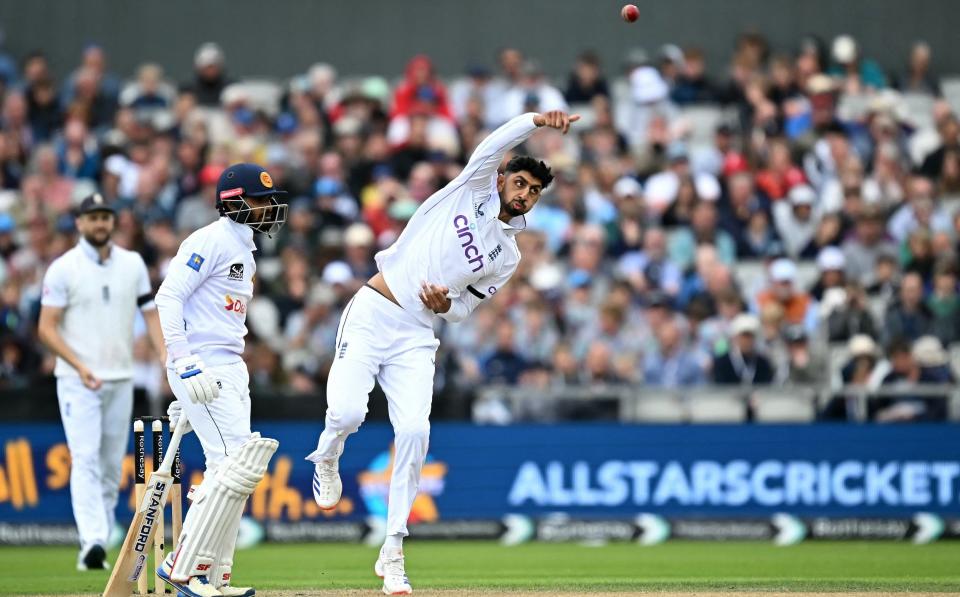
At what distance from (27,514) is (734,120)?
395 inches

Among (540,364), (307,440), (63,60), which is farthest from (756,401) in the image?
(63,60)

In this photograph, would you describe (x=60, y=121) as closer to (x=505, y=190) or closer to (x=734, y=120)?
(x=734, y=120)

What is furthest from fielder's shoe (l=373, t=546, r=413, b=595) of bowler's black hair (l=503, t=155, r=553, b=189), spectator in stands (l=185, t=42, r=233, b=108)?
spectator in stands (l=185, t=42, r=233, b=108)

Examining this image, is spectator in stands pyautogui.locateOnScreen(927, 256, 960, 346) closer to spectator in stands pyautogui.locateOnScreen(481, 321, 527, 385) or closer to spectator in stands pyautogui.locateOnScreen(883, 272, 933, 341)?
spectator in stands pyautogui.locateOnScreen(883, 272, 933, 341)

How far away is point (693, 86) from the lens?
66.1 feet

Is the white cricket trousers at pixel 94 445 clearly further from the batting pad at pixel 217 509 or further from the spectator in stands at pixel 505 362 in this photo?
the spectator in stands at pixel 505 362

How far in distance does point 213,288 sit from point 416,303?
1247 mm

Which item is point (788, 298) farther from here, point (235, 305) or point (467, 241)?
point (235, 305)

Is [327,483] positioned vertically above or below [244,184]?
below

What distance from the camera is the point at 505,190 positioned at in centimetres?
955

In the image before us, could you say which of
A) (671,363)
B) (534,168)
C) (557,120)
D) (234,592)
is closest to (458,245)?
(534,168)

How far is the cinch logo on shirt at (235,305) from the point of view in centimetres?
909

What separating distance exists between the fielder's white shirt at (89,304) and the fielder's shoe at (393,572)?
3.31 meters

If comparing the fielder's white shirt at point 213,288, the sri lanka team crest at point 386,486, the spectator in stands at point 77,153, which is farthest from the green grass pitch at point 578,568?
the spectator in stands at point 77,153
